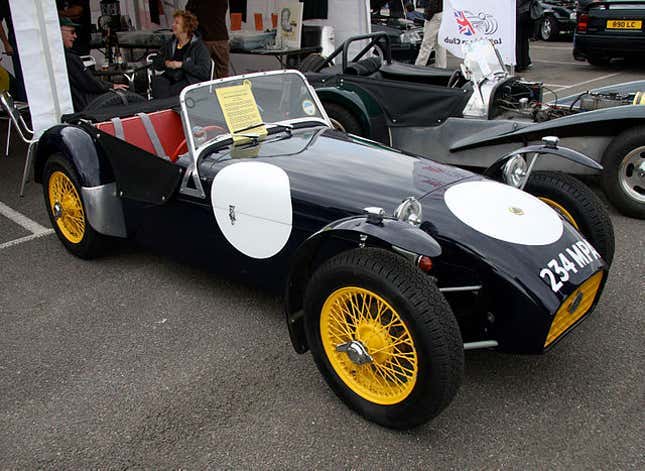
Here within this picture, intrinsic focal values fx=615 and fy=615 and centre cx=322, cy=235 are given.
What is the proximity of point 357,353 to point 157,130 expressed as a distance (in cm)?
245

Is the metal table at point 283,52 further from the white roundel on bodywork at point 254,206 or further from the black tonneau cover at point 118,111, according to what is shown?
the white roundel on bodywork at point 254,206

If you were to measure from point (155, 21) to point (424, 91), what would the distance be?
7847 mm

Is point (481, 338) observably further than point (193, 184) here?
No

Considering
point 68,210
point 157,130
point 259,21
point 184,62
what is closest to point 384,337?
point 157,130

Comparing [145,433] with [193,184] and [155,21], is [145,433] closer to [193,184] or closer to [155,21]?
[193,184]

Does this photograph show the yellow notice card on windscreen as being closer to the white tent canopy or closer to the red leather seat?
the red leather seat

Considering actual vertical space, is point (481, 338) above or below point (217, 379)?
above

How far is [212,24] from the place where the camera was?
796cm

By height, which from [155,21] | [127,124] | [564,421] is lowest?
[564,421]

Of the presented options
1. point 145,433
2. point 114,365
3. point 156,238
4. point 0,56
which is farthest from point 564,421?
point 0,56

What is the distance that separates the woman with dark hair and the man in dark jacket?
5.15 feet

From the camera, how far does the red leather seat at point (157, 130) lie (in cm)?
411

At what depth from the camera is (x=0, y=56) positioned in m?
9.38

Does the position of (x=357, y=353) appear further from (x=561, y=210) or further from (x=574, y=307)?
(x=561, y=210)
